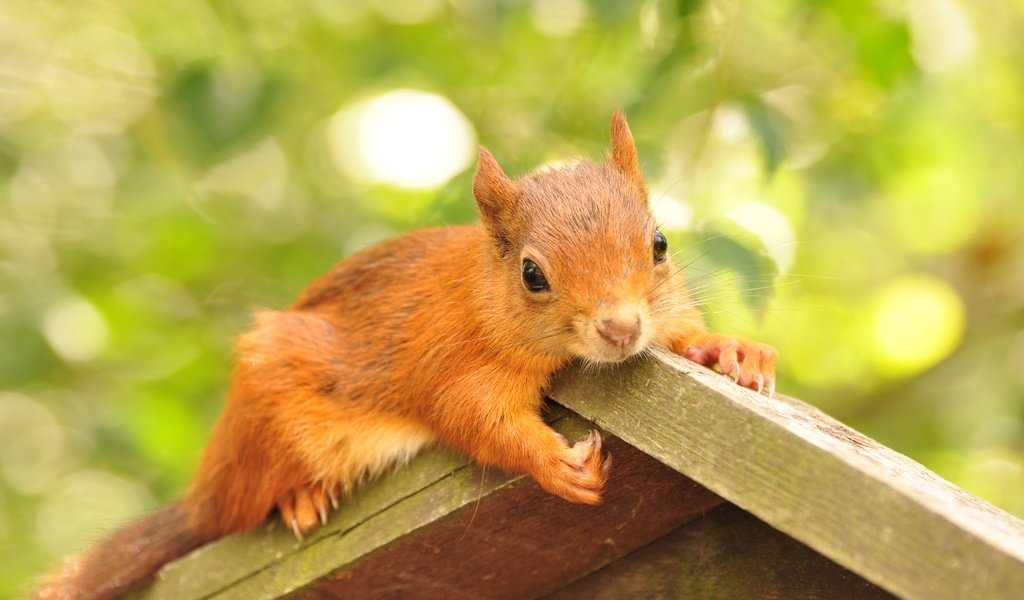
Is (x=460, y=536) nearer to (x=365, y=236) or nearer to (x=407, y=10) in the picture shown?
(x=365, y=236)

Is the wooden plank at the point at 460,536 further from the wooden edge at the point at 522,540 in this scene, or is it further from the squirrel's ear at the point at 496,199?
the squirrel's ear at the point at 496,199

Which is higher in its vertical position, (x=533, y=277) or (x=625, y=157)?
(x=625, y=157)

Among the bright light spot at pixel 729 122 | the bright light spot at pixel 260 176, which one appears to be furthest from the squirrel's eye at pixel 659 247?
the bright light spot at pixel 260 176

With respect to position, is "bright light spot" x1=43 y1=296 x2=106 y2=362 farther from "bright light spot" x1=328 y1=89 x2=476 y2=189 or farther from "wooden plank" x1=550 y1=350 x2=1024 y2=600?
"wooden plank" x1=550 y1=350 x2=1024 y2=600

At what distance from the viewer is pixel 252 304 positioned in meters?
4.89

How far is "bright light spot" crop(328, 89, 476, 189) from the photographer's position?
17.0 ft

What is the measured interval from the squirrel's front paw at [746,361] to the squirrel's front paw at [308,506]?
0.94 meters

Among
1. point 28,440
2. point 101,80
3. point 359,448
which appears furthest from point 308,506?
point 28,440

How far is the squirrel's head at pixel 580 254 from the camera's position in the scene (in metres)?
2.29

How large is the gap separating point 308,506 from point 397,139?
3304mm

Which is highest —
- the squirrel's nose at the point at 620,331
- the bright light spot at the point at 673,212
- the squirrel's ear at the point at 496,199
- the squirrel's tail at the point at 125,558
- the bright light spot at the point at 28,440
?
the squirrel's ear at the point at 496,199

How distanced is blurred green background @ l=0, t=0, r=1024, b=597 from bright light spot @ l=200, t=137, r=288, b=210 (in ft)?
0.07

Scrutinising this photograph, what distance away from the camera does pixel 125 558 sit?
314 cm

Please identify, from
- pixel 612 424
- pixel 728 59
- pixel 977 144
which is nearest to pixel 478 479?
pixel 612 424
